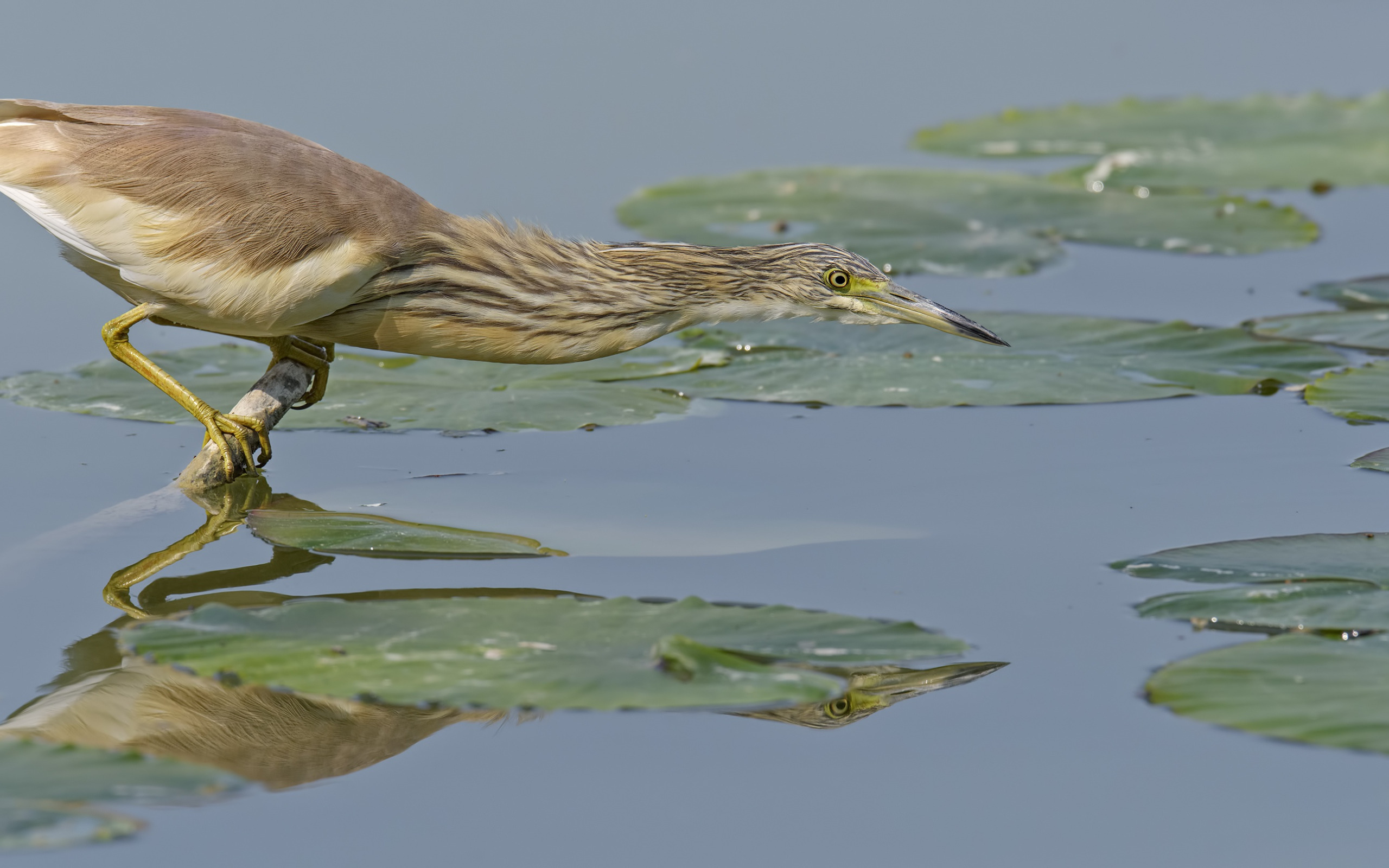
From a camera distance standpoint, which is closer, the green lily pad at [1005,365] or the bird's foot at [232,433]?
the bird's foot at [232,433]

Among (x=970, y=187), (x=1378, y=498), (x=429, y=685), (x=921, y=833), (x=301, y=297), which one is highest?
(x=970, y=187)

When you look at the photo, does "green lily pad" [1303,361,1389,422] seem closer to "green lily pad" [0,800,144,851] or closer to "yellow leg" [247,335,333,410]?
"yellow leg" [247,335,333,410]

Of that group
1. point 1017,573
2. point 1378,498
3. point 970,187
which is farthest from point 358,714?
point 970,187

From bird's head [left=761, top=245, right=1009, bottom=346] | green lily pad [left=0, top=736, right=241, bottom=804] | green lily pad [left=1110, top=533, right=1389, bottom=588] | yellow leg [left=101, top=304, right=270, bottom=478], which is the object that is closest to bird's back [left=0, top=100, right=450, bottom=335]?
yellow leg [left=101, top=304, right=270, bottom=478]

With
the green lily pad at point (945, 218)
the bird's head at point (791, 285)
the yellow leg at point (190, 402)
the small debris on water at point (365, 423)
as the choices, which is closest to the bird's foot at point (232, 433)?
the yellow leg at point (190, 402)

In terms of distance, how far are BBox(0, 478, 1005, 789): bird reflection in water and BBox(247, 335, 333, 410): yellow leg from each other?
131cm

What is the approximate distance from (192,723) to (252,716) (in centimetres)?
14

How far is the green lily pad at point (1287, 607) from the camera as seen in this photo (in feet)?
13.9

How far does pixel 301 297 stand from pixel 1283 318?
175 inches

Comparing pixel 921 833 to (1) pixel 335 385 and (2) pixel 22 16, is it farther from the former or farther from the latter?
(2) pixel 22 16

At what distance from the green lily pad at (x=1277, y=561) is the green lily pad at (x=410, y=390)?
84.6 inches

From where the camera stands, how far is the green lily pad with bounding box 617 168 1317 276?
8.30 meters

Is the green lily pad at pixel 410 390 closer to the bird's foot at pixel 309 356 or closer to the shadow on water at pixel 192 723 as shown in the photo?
the bird's foot at pixel 309 356

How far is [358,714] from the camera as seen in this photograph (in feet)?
13.2
